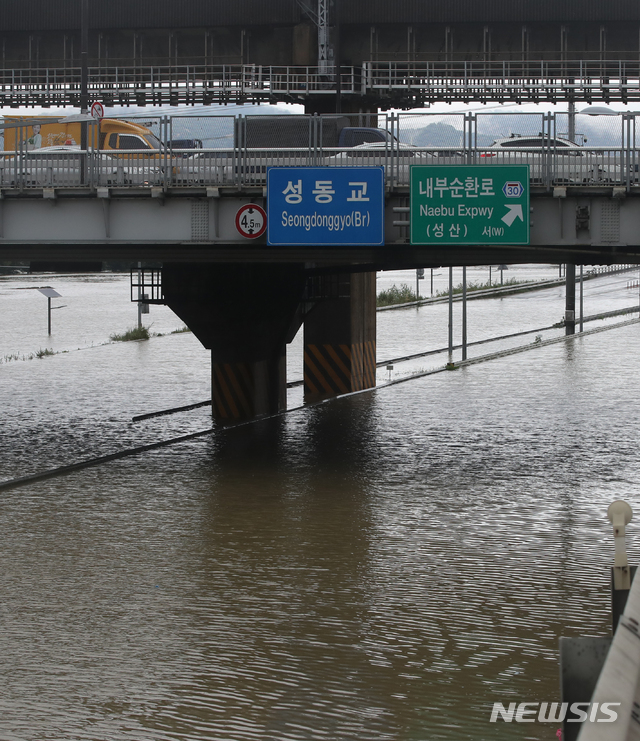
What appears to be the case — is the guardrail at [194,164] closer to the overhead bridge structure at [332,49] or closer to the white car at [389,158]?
the white car at [389,158]

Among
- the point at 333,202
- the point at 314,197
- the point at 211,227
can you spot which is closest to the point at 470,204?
the point at 333,202

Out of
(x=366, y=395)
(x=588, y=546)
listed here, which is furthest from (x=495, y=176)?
(x=366, y=395)

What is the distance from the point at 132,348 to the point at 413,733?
4101 cm

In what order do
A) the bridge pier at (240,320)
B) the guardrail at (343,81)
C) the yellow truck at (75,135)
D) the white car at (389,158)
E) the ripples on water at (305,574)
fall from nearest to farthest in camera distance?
the ripples on water at (305,574) < the white car at (389,158) < the yellow truck at (75,135) < the bridge pier at (240,320) < the guardrail at (343,81)

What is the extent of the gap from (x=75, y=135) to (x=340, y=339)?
433 inches

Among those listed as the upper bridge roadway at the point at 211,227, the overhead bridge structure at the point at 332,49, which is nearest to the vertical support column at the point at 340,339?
the overhead bridge structure at the point at 332,49

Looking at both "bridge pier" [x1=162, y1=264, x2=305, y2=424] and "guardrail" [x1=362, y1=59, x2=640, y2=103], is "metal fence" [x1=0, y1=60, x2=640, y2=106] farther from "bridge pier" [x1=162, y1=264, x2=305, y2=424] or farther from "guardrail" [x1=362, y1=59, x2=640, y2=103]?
"bridge pier" [x1=162, y1=264, x2=305, y2=424]

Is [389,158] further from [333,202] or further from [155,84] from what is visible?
[155,84]

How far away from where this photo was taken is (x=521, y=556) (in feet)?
46.2

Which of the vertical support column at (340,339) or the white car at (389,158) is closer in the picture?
the white car at (389,158)

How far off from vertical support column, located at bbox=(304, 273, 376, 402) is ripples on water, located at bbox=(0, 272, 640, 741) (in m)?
4.98

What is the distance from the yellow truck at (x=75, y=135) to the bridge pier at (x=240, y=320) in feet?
11.8

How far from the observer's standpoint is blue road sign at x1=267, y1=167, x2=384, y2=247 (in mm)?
18484

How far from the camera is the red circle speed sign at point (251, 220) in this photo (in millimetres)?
19141
